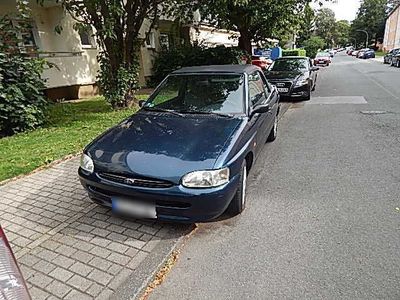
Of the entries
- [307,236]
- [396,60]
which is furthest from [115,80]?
[396,60]

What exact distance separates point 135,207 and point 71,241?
754 mm

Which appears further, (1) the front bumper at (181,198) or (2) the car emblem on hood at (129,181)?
(2) the car emblem on hood at (129,181)

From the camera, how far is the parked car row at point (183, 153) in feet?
9.05

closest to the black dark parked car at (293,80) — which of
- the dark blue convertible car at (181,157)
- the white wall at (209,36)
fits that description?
the dark blue convertible car at (181,157)

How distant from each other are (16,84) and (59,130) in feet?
4.32

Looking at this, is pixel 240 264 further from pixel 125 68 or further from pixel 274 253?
pixel 125 68

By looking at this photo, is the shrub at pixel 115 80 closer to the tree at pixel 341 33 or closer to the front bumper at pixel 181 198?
the front bumper at pixel 181 198

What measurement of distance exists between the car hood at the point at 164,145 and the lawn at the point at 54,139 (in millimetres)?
2256

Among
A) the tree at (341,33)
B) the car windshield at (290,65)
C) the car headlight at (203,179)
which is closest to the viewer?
the car headlight at (203,179)

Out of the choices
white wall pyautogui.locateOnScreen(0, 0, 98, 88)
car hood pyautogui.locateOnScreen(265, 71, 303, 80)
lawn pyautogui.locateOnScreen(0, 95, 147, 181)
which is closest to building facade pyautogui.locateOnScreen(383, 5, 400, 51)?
car hood pyautogui.locateOnScreen(265, 71, 303, 80)

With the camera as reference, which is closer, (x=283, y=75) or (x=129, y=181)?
(x=129, y=181)

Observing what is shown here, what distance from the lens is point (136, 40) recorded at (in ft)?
28.6

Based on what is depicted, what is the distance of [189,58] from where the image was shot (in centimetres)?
1598

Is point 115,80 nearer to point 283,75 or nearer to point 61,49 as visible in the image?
point 61,49
